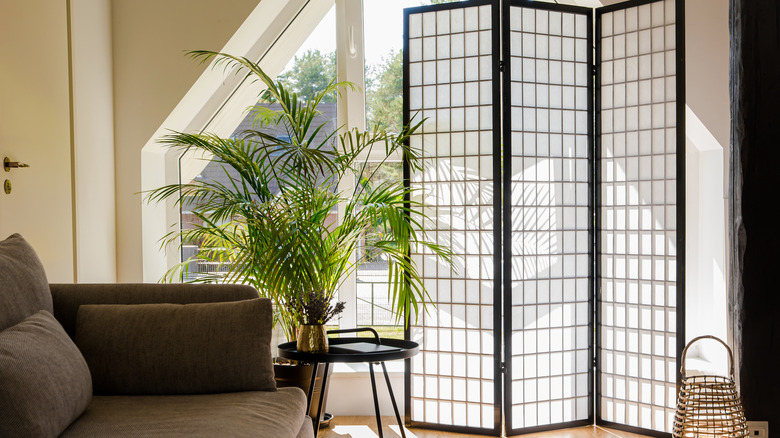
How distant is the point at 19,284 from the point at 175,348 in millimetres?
502

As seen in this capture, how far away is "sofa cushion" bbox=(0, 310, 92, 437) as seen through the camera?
1.57m

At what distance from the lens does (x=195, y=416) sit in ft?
6.19

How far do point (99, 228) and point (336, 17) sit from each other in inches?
71.7

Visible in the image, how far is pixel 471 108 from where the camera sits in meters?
3.42

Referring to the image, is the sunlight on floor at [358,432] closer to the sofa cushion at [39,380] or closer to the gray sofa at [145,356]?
the gray sofa at [145,356]

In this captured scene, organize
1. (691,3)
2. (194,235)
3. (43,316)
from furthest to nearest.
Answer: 1. (691,3)
2. (194,235)
3. (43,316)

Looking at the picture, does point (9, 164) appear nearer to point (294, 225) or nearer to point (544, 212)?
point (294, 225)

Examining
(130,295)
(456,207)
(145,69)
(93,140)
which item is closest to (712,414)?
(456,207)

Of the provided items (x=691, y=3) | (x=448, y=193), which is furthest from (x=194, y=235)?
(x=691, y=3)

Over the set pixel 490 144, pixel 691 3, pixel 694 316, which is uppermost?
pixel 691 3

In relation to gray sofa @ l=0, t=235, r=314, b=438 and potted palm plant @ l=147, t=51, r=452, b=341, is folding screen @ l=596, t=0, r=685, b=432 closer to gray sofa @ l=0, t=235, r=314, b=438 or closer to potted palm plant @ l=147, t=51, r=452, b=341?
potted palm plant @ l=147, t=51, r=452, b=341

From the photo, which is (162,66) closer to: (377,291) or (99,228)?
Result: (99,228)

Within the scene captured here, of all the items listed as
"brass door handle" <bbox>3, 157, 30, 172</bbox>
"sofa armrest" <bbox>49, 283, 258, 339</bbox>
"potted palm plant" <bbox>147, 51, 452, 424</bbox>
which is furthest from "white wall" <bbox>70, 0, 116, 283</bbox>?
"sofa armrest" <bbox>49, 283, 258, 339</bbox>

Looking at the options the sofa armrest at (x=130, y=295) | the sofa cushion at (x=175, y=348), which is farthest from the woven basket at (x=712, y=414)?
the sofa armrest at (x=130, y=295)
